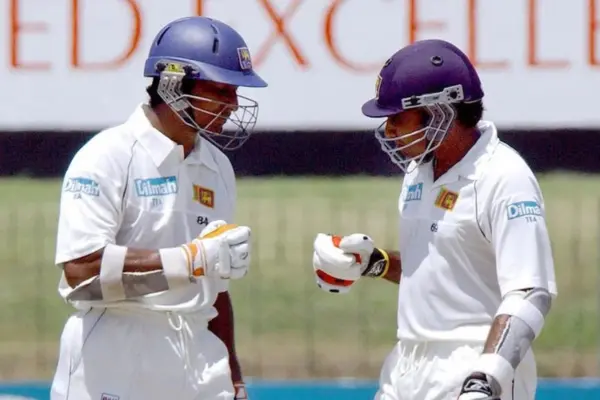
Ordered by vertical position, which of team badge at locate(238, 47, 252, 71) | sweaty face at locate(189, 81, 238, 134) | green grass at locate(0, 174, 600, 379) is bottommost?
green grass at locate(0, 174, 600, 379)

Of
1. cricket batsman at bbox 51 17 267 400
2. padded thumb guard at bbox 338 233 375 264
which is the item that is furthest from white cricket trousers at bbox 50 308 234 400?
padded thumb guard at bbox 338 233 375 264

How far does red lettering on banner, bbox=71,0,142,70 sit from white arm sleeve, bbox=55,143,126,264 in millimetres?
5203

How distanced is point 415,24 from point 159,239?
5.24 metres

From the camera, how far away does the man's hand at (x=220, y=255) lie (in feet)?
14.2

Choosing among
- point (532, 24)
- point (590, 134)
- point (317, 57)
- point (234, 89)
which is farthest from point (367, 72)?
point (234, 89)

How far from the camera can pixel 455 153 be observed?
4414 millimetres

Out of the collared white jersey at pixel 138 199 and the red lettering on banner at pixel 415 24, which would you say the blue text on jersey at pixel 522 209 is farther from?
the red lettering on banner at pixel 415 24

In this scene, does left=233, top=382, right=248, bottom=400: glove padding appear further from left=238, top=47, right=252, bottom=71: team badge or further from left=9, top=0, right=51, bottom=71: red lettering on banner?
left=9, top=0, right=51, bottom=71: red lettering on banner

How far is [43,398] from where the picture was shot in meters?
7.18

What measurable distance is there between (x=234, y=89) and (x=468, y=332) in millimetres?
1085

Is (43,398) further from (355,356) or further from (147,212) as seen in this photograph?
(147,212)

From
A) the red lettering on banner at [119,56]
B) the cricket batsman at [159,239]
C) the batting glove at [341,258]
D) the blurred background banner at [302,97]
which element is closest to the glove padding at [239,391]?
the cricket batsman at [159,239]

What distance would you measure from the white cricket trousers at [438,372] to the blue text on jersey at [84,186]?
0.99 m

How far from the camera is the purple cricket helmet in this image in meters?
4.37
